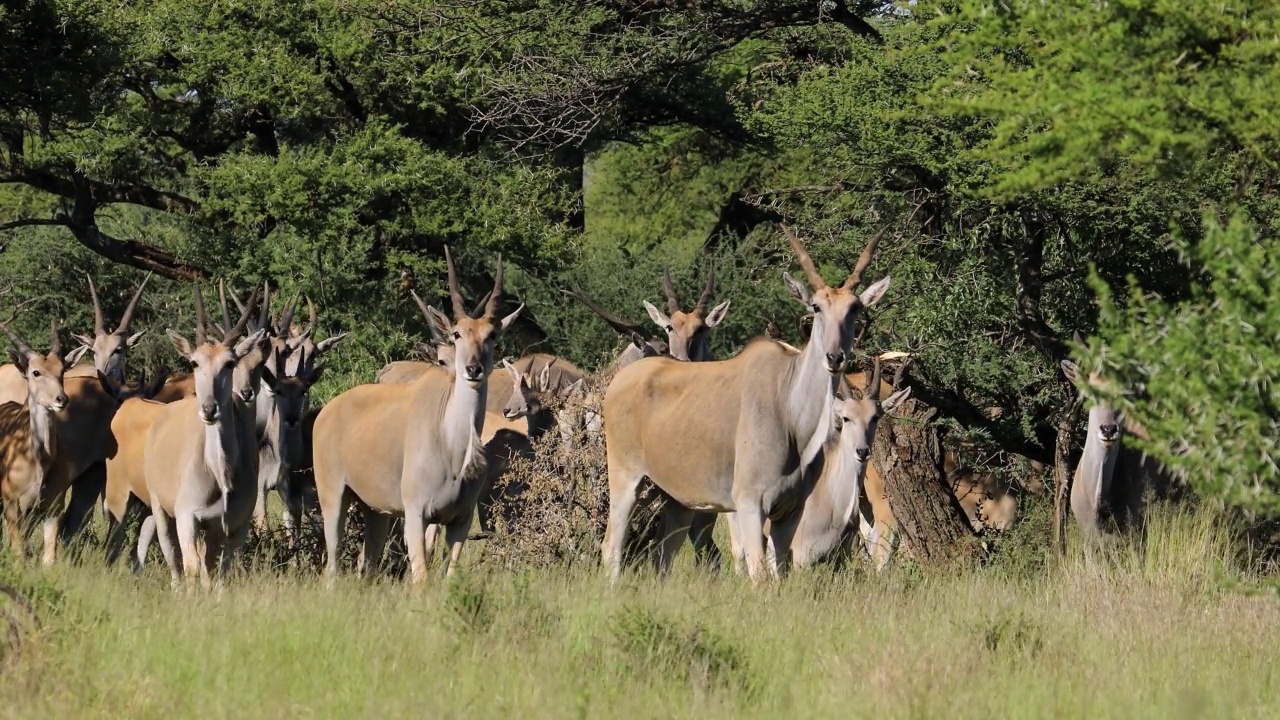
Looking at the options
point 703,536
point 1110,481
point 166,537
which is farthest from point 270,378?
point 1110,481

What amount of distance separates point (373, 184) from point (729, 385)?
10.6m

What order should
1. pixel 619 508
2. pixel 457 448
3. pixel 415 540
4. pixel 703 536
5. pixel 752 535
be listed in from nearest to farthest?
pixel 752 535 → pixel 415 540 → pixel 457 448 → pixel 619 508 → pixel 703 536

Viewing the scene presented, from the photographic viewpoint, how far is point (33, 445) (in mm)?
12266

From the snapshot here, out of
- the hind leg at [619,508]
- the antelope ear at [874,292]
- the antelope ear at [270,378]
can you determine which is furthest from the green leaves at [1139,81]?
the antelope ear at [270,378]

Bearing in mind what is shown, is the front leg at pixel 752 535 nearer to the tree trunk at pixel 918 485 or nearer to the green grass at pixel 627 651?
the green grass at pixel 627 651

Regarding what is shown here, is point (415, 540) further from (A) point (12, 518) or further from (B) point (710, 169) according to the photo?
(B) point (710, 169)

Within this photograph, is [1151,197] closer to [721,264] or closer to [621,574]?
[621,574]

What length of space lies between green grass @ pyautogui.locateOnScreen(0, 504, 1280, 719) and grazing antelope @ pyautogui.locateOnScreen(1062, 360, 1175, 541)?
2114mm

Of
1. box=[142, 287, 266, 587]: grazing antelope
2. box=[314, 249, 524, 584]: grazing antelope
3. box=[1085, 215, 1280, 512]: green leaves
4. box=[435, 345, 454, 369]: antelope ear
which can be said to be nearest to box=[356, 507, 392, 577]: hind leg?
box=[314, 249, 524, 584]: grazing antelope

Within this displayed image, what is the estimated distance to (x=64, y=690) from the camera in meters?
6.28

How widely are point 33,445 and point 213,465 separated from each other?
8.16 feet

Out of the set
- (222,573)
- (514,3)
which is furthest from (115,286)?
(222,573)

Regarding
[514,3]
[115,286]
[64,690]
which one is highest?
[514,3]

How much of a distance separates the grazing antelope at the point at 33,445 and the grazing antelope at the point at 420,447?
1.86 m
